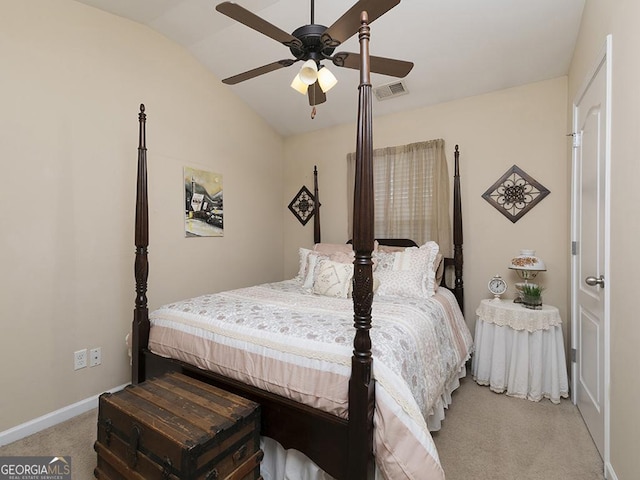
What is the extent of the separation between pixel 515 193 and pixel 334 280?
5.83ft

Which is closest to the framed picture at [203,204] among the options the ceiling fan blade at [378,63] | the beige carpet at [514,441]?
the ceiling fan blade at [378,63]

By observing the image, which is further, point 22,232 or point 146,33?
point 146,33

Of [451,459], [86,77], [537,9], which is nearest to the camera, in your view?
[451,459]

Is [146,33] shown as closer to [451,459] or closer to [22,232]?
[22,232]

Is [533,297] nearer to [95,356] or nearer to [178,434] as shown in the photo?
[178,434]

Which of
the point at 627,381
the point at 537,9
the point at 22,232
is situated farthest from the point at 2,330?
the point at 537,9

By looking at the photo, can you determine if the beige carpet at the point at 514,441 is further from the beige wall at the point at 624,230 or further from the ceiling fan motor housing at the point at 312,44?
the ceiling fan motor housing at the point at 312,44

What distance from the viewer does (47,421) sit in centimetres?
217

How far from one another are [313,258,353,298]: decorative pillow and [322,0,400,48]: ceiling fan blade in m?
1.55

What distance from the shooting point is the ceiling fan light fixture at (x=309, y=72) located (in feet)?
5.39

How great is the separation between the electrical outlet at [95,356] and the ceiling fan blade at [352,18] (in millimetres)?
2589

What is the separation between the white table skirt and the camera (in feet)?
7.83

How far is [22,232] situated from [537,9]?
11.8ft

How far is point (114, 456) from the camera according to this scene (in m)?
1.50
